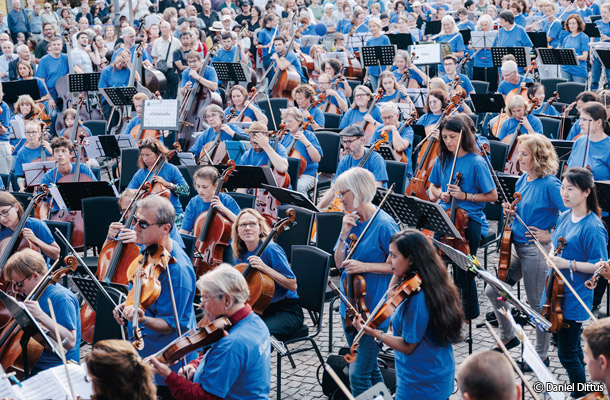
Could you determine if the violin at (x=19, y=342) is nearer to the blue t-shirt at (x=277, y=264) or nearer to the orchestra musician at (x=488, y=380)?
the blue t-shirt at (x=277, y=264)

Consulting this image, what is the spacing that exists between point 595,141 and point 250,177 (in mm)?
3443

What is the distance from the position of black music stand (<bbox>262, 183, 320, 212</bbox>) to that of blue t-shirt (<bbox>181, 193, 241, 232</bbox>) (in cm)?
39

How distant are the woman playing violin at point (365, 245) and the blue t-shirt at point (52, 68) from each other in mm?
10027

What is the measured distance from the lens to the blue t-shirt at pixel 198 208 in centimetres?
732

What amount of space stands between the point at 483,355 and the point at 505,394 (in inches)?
7.2

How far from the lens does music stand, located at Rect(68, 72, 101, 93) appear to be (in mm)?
12508

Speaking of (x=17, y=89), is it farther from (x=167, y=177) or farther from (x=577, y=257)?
(x=577, y=257)

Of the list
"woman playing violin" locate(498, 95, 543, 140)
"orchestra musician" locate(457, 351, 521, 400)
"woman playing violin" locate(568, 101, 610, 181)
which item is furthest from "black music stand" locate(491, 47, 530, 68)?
"orchestra musician" locate(457, 351, 521, 400)

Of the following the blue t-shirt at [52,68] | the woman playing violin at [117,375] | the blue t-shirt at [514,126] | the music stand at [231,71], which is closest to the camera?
the woman playing violin at [117,375]

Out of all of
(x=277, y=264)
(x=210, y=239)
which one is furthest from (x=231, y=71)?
(x=277, y=264)

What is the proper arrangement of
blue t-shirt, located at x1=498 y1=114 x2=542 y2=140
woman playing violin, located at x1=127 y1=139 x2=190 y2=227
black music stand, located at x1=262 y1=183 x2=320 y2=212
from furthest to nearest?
blue t-shirt, located at x1=498 y1=114 x2=542 y2=140 → woman playing violin, located at x1=127 y1=139 x2=190 y2=227 → black music stand, located at x1=262 y1=183 x2=320 y2=212

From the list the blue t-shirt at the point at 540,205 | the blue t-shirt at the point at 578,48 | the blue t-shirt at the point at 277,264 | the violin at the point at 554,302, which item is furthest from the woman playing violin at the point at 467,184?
the blue t-shirt at the point at 578,48

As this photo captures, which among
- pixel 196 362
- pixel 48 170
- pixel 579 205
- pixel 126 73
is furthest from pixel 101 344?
pixel 126 73

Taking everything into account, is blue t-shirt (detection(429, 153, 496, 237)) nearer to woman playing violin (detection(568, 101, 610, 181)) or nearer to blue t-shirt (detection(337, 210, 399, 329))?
woman playing violin (detection(568, 101, 610, 181))
